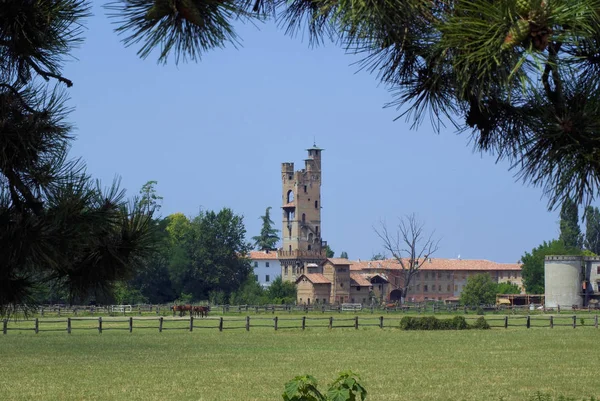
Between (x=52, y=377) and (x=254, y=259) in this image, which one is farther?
(x=254, y=259)

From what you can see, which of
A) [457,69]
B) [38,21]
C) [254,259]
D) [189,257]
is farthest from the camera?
[254,259]

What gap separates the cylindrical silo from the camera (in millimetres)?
→ 84625

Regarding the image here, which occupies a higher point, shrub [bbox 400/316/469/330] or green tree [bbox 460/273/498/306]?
green tree [bbox 460/273/498/306]

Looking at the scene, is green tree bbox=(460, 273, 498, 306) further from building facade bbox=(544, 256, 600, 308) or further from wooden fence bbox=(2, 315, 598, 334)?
wooden fence bbox=(2, 315, 598, 334)

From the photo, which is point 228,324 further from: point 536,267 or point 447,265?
point 447,265

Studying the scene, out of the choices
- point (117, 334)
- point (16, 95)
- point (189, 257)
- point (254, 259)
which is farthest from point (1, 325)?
point (254, 259)

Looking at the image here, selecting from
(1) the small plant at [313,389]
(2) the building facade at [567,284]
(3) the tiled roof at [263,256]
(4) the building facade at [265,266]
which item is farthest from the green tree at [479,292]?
(1) the small plant at [313,389]

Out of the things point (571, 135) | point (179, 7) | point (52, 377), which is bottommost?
point (52, 377)

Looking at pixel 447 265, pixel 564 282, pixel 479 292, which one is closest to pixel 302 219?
pixel 447 265

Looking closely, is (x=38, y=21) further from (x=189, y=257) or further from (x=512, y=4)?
(x=189, y=257)

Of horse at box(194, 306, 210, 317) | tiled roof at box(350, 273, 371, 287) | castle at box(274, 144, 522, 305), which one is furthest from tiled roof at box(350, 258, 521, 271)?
horse at box(194, 306, 210, 317)

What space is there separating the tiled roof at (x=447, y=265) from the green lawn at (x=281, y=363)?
89.4m

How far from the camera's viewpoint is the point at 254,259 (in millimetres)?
136875

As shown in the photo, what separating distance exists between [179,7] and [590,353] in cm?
2598
